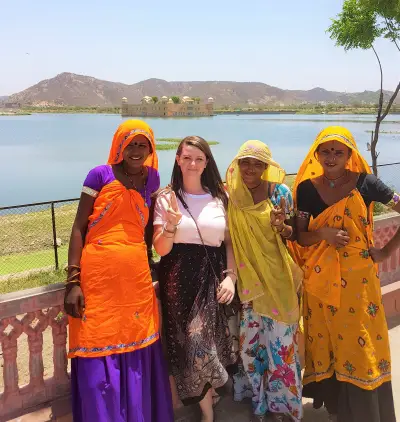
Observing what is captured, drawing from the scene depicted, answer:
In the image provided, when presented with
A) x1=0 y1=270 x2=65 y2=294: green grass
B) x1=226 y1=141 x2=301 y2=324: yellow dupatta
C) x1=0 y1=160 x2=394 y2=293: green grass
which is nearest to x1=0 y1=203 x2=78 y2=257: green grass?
x1=0 y1=160 x2=394 y2=293: green grass

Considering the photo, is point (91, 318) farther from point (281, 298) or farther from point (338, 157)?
point (338, 157)

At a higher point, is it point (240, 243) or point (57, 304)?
point (240, 243)

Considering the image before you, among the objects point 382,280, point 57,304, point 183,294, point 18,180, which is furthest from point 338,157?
point 18,180

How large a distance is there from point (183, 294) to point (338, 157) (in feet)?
3.33

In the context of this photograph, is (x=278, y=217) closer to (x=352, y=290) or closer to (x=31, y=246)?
(x=352, y=290)

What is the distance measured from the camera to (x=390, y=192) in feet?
6.93

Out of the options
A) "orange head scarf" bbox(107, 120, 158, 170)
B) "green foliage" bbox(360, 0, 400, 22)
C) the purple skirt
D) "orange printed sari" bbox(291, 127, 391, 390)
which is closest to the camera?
the purple skirt

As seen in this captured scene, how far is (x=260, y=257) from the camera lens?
7.27 ft

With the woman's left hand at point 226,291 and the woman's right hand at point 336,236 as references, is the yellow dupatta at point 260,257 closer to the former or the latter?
the woman's left hand at point 226,291

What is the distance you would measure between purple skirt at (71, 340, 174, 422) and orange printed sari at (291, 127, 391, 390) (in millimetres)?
894

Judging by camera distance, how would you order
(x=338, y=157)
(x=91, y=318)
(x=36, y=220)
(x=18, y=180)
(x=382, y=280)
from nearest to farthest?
(x=91, y=318) → (x=338, y=157) → (x=382, y=280) → (x=36, y=220) → (x=18, y=180)

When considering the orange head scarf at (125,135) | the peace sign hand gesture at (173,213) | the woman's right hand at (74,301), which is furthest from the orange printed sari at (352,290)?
the woman's right hand at (74,301)

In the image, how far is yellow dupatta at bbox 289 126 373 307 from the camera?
212 centimetres

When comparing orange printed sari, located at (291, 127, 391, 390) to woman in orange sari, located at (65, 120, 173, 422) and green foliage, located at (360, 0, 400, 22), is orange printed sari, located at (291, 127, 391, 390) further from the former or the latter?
green foliage, located at (360, 0, 400, 22)
